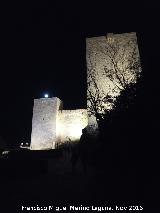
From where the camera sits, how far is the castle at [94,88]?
61.1ft

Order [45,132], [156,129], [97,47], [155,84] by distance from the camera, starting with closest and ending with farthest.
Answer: [156,129], [155,84], [97,47], [45,132]

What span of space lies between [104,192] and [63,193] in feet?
3.29

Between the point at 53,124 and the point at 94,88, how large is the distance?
6686 mm

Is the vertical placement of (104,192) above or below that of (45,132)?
below

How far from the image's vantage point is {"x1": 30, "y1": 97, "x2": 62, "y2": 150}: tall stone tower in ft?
76.3

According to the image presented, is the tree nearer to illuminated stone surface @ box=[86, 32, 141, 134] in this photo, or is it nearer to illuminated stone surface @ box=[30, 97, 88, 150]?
illuminated stone surface @ box=[86, 32, 141, 134]

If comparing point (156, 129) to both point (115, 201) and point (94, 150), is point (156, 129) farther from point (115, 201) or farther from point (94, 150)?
point (94, 150)

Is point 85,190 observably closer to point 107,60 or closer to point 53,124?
point 107,60

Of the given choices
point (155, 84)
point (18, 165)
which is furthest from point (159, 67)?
point (18, 165)

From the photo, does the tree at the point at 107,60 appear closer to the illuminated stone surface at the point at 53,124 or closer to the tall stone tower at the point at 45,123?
the illuminated stone surface at the point at 53,124

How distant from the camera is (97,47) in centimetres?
2036

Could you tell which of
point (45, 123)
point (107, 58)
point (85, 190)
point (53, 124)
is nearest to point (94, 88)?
point (107, 58)

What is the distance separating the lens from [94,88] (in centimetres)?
1939

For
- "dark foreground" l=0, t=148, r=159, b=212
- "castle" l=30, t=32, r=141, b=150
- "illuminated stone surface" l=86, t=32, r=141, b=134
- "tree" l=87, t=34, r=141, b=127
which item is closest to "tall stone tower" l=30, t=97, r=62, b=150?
"castle" l=30, t=32, r=141, b=150
